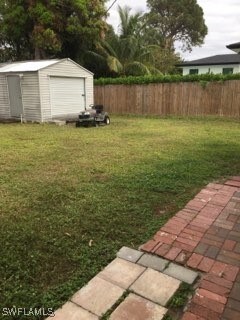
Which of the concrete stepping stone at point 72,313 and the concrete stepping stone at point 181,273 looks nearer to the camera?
the concrete stepping stone at point 72,313

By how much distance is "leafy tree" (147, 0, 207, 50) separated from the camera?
35219mm

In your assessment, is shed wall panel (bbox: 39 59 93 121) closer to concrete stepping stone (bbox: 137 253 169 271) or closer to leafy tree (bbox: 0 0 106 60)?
leafy tree (bbox: 0 0 106 60)

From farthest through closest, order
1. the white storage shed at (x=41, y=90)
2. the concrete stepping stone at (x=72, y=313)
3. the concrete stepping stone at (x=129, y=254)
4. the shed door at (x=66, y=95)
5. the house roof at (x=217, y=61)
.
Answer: the house roof at (x=217, y=61) < the shed door at (x=66, y=95) < the white storage shed at (x=41, y=90) < the concrete stepping stone at (x=129, y=254) < the concrete stepping stone at (x=72, y=313)

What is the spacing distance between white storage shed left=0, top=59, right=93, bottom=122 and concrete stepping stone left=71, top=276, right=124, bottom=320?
36.3ft

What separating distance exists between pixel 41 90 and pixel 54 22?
660cm

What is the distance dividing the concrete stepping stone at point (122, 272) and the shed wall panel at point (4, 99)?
1245 cm

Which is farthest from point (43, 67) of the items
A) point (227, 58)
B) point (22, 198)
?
point (227, 58)

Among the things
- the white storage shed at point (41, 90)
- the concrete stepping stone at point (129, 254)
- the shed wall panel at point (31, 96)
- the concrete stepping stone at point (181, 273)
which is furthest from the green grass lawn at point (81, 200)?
the white storage shed at point (41, 90)

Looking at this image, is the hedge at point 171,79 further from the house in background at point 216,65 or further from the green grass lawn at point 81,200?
the house in background at point 216,65

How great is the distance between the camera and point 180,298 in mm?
2127

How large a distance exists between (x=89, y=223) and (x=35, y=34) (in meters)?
16.1

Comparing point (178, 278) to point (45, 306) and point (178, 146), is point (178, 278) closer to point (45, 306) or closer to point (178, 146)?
point (45, 306)

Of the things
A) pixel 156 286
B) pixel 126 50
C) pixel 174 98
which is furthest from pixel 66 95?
pixel 156 286

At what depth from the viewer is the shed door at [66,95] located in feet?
42.7
